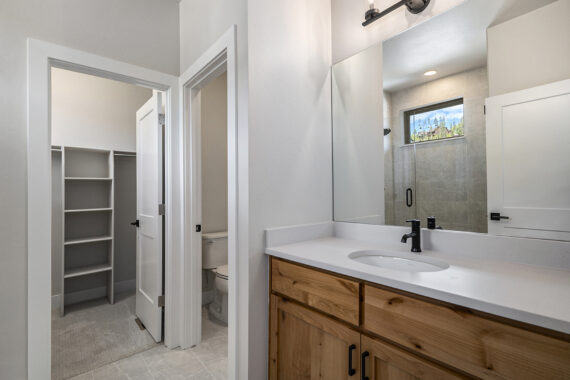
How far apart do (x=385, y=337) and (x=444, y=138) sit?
0.93m

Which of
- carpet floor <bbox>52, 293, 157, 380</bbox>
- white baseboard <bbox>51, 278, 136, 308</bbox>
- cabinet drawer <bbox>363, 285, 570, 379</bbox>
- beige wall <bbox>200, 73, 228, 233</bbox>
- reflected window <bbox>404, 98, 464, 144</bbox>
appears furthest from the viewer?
beige wall <bbox>200, 73, 228, 233</bbox>

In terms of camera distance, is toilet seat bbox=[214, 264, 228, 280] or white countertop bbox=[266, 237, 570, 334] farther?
toilet seat bbox=[214, 264, 228, 280]

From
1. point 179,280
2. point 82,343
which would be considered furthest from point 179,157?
point 82,343

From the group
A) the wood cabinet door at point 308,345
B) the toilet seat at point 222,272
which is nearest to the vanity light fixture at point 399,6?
the wood cabinet door at point 308,345

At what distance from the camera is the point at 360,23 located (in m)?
1.56

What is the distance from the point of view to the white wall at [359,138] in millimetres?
1521

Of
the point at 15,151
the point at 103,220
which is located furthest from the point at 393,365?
the point at 103,220

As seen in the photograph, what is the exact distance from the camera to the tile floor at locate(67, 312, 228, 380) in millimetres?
1688

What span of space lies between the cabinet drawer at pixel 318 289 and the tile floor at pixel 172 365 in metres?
0.93

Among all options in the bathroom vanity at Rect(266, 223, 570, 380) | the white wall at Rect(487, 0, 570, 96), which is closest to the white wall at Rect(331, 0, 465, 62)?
the white wall at Rect(487, 0, 570, 96)

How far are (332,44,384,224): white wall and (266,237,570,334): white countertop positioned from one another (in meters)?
0.44

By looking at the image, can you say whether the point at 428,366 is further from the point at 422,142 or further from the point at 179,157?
the point at 179,157

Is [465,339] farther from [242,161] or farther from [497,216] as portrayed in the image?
[242,161]

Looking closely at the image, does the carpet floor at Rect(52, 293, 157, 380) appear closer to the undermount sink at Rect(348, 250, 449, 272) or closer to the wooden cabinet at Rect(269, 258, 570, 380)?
the wooden cabinet at Rect(269, 258, 570, 380)
